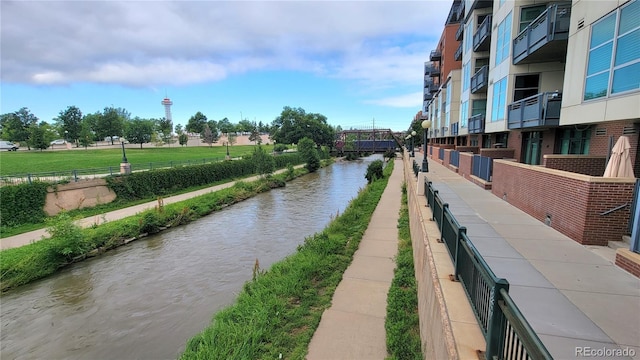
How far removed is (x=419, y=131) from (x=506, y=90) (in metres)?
45.9

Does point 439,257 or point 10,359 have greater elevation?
point 439,257

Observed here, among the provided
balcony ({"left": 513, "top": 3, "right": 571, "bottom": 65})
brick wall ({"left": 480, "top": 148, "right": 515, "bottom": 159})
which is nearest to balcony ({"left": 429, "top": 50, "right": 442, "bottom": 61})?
balcony ({"left": 513, "top": 3, "right": 571, "bottom": 65})

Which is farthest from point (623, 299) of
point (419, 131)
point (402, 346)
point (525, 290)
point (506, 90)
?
point (419, 131)

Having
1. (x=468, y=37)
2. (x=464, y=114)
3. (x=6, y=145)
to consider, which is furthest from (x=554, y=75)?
(x=6, y=145)

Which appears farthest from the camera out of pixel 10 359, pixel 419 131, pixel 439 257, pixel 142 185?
pixel 419 131

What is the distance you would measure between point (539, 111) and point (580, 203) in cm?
736

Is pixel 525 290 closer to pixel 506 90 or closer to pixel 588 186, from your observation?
pixel 588 186

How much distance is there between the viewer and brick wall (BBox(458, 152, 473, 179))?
16.6 m

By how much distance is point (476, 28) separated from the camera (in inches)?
853

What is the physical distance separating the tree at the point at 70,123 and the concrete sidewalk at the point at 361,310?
90.2 m

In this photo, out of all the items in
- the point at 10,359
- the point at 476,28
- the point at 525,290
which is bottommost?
the point at 10,359

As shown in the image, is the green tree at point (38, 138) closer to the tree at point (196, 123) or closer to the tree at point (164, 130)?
the tree at point (164, 130)

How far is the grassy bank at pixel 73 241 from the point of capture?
442 inches

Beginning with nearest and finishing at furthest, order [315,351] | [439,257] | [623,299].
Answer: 1. [623,299]
2. [439,257]
3. [315,351]
